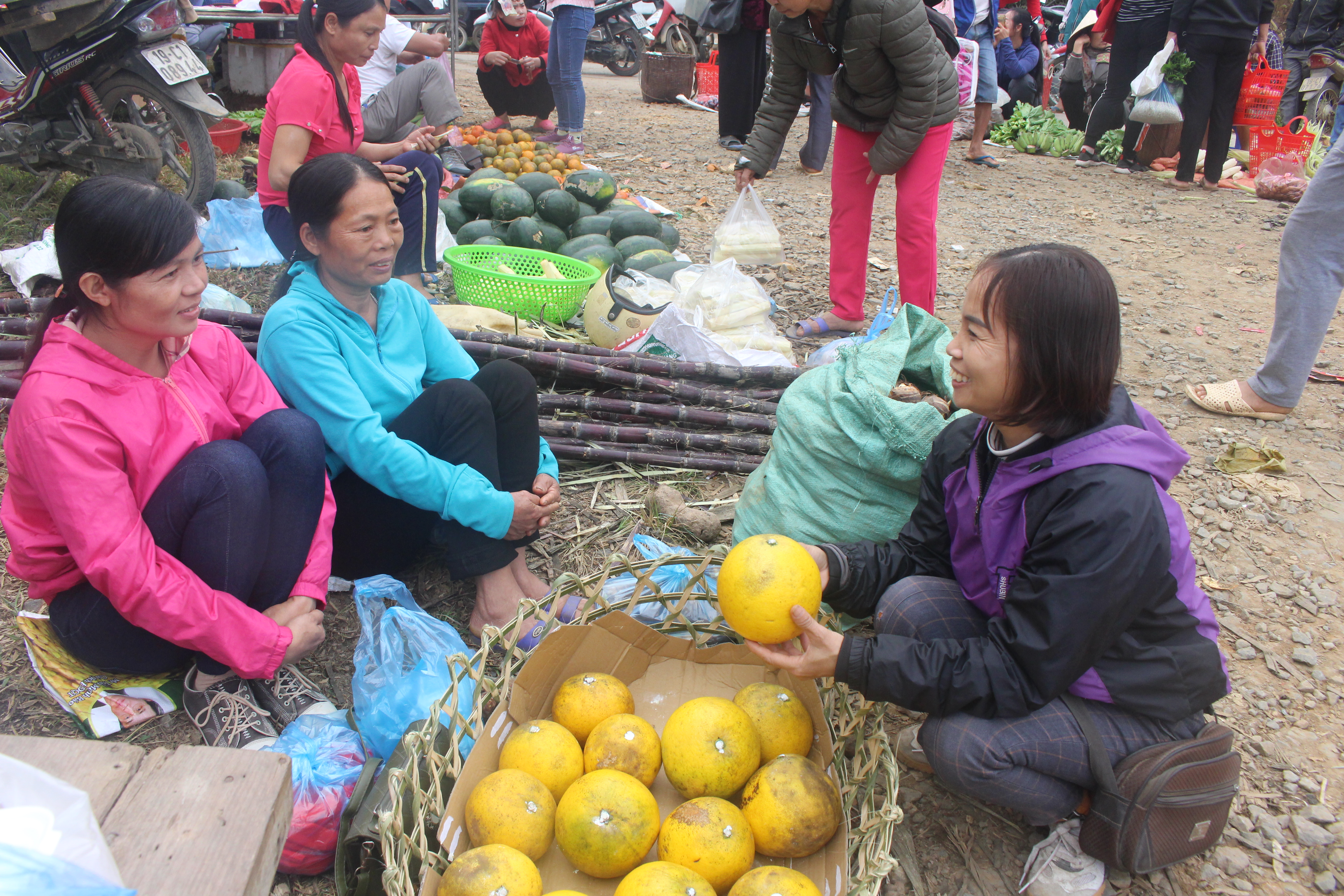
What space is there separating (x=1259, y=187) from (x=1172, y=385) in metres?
5.56

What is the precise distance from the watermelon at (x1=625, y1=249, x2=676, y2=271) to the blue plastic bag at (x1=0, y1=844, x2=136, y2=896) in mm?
4292

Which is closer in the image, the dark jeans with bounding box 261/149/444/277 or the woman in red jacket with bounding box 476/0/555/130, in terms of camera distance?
the dark jeans with bounding box 261/149/444/277

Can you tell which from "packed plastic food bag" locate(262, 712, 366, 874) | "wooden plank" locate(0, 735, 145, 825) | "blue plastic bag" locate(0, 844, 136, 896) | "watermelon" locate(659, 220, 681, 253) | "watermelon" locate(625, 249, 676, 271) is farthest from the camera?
"watermelon" locate(659, 220, 681, 253)

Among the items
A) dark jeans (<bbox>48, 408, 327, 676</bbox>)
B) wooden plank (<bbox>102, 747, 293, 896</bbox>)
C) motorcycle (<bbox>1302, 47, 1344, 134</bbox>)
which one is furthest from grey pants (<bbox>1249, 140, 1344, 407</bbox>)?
motorcycle (<bbox>1302, 47, 1344, 134</bbox>)

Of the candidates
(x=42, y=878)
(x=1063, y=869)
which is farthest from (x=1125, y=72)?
(x=42, y=878)

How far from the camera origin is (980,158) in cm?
988

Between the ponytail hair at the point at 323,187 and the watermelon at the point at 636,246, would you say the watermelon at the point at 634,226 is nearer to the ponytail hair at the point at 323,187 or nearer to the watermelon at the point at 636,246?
the watermelon at the point at 636,246

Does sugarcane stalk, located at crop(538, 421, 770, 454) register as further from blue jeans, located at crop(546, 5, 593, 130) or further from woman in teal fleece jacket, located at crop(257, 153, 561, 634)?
blue jeans, located at crop(546, 5, 593, 130)

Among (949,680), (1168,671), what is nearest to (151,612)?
(949,680)

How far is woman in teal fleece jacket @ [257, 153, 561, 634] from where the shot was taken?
234 centimetres

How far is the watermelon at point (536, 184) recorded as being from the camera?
232 inches

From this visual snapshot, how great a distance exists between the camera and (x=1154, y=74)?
8047mm

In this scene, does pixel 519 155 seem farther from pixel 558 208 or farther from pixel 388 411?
pixel 388 411

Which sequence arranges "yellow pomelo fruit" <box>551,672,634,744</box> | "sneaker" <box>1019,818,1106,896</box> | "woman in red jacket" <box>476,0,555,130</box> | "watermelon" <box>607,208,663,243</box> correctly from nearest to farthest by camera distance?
1. "sneaker" <box>1019,818,1106,896</box>
2. "yellow pomelo fruit" <box>551,672,634,744</box>
3. "watermelon" <box>607,208,663,243</box>
4. "woman in red jacket" <box>476,0,555,130</box>
